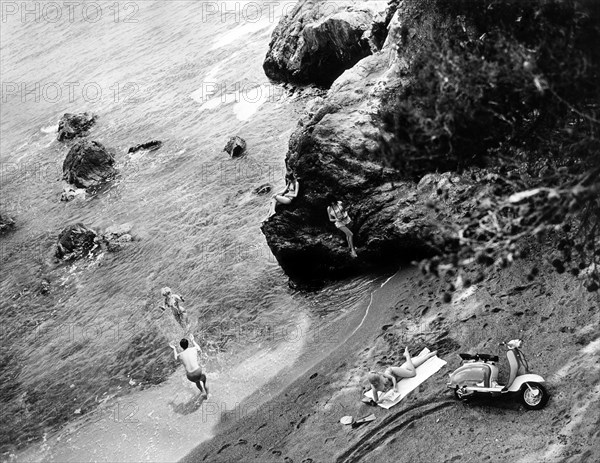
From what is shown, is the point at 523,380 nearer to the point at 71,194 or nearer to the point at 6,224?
the point at 71,194

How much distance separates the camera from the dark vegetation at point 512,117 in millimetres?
10680

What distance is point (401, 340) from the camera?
1783cm

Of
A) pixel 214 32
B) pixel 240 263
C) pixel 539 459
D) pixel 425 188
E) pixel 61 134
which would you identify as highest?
pixel 214 32

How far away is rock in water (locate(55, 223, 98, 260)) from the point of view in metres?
30.0

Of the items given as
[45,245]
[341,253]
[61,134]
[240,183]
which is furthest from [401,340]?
[61,134]

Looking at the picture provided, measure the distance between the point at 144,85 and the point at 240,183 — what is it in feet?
83.4

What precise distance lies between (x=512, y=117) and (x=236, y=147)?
22037mm

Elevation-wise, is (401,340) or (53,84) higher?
(53,84)

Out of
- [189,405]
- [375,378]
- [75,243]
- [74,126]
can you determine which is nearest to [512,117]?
[375,378]

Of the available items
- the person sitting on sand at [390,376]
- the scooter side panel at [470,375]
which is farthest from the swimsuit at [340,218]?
the scooter side panel at [470,375]

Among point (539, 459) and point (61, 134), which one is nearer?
point (539, 459)

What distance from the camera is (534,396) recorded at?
14.0m

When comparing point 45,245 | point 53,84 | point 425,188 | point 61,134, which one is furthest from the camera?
point 53,84

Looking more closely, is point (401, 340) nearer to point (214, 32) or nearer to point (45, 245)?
point (45, 245)
